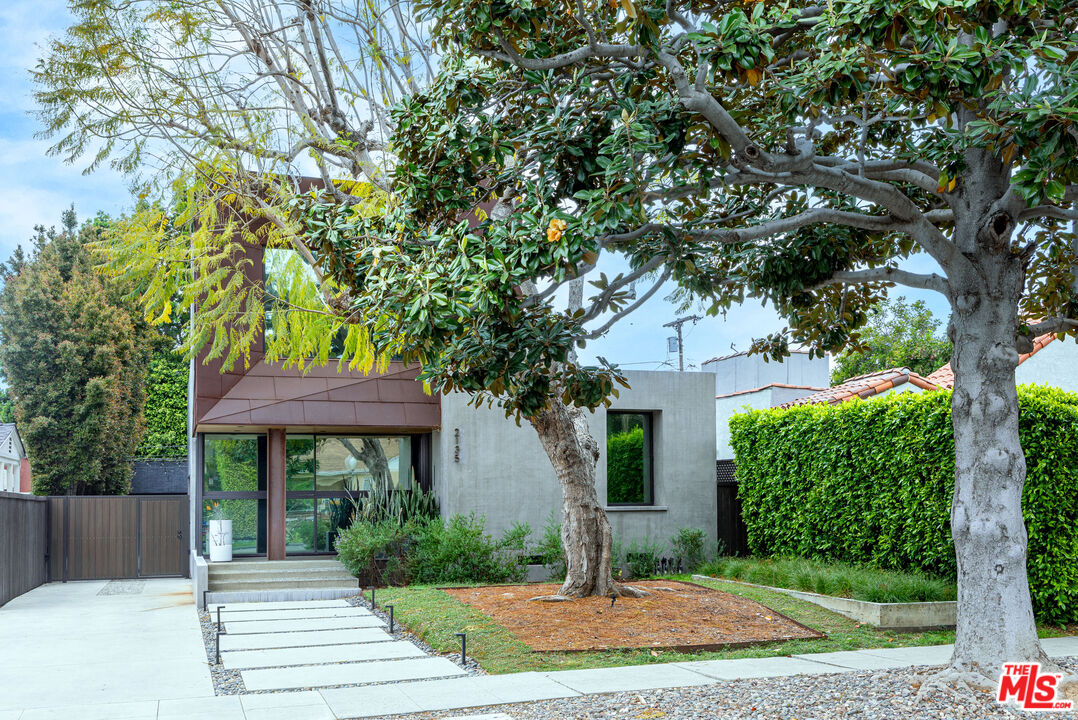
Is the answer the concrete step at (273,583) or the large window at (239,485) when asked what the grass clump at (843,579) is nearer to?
the concrete step at (273,583)

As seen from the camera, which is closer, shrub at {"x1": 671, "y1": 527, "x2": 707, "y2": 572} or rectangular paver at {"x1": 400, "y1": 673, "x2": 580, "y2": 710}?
rectangular paver at {"x1": 400, "y1": 673, "x2": 580, "y2": 710}

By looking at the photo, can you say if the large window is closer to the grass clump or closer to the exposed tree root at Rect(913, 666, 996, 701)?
the grass clump

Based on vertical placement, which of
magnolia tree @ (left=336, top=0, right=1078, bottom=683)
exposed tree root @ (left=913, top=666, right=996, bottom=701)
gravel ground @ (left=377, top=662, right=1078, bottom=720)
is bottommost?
gravel ground @ (left=377, top=662, right=1078, bottom=720)

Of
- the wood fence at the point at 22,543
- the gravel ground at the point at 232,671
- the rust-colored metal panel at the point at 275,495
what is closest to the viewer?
the gravel ground at the point at 232,671

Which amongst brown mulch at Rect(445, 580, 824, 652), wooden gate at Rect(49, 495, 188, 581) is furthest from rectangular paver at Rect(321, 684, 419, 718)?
wooden gate at Rect(49, 495, 188, 581)

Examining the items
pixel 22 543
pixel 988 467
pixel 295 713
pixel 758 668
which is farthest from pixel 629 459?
pixel 22 543

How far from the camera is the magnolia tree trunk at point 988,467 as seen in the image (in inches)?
254

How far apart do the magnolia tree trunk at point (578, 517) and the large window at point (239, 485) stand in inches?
273

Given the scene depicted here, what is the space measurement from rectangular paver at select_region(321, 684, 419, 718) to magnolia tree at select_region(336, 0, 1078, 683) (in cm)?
266

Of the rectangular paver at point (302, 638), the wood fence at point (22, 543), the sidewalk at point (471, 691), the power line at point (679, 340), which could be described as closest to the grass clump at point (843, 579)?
the sidewalk at point (471, 691)

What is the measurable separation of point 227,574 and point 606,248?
9.61m

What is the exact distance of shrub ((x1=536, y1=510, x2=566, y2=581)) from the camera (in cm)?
1477

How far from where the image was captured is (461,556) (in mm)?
14008

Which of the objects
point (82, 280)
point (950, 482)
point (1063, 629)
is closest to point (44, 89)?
point (950, 482)
